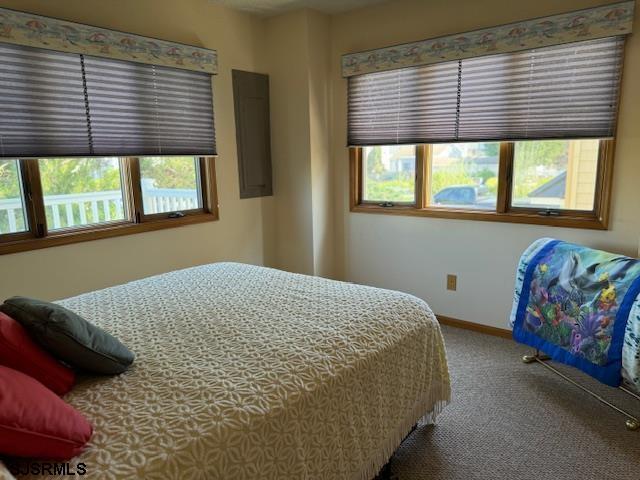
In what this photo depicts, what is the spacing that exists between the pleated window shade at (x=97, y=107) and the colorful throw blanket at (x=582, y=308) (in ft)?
7.98

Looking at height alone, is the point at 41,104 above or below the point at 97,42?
below

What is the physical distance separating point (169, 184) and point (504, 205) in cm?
242

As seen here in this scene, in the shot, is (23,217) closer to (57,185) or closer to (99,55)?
(57,185)

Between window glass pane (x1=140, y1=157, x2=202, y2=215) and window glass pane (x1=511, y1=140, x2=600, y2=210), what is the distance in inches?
93.0

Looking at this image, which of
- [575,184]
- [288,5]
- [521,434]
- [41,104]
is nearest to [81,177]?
[41,104]

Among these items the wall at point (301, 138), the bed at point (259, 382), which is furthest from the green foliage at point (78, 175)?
the wall at point (301, 138)

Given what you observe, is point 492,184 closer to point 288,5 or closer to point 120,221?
point 288,5

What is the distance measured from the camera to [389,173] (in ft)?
12.0

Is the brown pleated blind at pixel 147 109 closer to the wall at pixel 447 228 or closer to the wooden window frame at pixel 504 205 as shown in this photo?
the wall at pixel 447 228

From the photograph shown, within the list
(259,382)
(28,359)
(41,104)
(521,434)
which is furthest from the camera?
(41,104)

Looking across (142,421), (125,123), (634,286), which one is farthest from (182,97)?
(634,286)

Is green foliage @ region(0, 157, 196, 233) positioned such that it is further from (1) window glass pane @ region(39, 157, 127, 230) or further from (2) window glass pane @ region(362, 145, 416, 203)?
(2) window glass pane @ region(362, 145, 416, 203)

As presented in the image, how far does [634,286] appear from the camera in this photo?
204 centimetres

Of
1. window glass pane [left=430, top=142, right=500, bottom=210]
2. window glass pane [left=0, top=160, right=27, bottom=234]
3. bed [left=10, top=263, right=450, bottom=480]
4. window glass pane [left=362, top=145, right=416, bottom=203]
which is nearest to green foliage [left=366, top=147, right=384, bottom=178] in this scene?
window glass pane [left=362, top=145, right=416, bottom=203]
